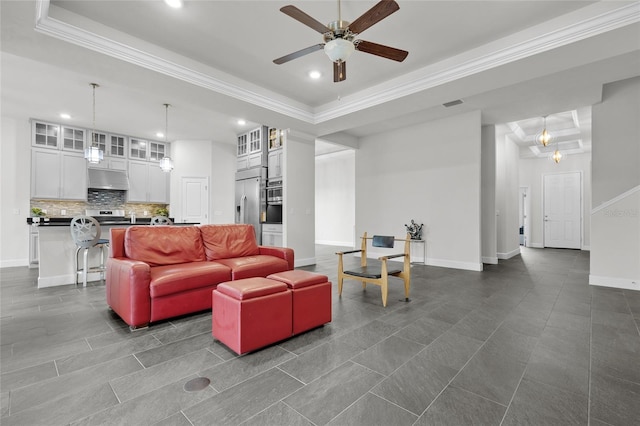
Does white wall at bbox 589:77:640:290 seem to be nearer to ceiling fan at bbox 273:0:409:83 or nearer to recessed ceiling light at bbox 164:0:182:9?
Result: ceiling fan at bbox 273:0:409:83

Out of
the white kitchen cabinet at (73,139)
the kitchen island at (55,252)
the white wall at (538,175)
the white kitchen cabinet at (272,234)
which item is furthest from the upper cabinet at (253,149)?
the white wall at (538,175)

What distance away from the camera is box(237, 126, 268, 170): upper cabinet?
667cm

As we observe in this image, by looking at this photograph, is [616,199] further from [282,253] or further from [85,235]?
[85,235]

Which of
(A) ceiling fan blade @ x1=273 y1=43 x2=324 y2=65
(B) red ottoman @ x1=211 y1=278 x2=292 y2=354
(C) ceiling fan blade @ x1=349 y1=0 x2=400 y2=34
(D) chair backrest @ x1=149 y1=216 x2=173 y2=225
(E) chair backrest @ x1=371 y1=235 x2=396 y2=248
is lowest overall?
(B) red ottoman @ x1=211 y1=278 x2=292 y2=354

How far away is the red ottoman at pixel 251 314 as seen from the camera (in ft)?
7.30

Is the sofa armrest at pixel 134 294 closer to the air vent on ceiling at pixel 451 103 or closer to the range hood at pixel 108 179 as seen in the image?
the air vent on ceiling at pixel 451 103

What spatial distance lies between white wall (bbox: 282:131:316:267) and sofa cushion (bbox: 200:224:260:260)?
1719 mm

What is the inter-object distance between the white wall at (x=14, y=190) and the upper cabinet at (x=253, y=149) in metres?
4.56

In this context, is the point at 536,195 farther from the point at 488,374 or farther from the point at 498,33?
the point at 488,374

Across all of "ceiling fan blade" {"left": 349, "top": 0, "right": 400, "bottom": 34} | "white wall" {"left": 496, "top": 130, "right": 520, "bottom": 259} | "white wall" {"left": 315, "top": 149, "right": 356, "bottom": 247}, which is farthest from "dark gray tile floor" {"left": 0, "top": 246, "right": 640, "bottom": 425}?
"white wall" {"left": 315, "top": 149, "right": 356, "bottom": 247}

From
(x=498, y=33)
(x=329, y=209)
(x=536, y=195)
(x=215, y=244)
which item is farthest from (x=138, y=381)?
(x=536, y=195)

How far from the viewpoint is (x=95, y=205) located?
7410 mm

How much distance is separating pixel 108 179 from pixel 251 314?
7208 mm

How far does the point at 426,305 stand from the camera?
3457 mm
